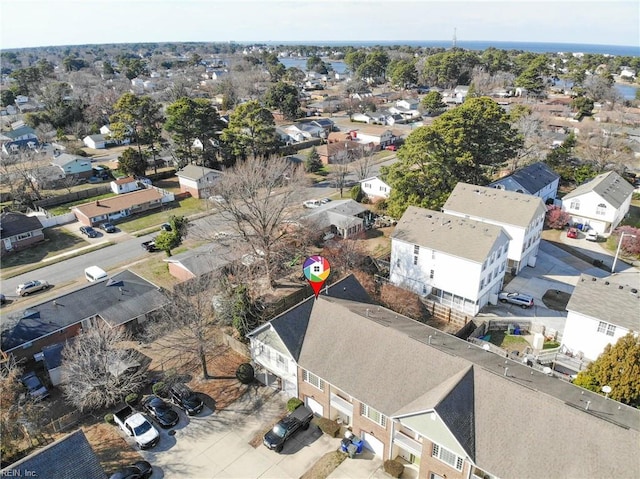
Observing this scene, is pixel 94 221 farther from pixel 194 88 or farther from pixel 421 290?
pixel 194 88

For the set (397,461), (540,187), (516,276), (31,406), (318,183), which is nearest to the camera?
(397,461)

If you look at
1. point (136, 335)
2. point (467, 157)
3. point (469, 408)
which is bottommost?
point (136, 335)

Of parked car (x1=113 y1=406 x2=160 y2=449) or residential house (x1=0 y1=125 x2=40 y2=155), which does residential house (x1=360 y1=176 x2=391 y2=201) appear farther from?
residential house (x1=0 y1=125 x2=40 y2=155)

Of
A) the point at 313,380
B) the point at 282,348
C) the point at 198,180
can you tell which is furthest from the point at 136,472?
the point at 198,180

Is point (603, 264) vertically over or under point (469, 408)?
under

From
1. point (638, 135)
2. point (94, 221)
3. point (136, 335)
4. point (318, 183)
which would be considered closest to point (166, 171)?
point (94, 221)

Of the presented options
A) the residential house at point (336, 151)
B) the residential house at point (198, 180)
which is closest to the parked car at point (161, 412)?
the residential house at point (198, 180)
